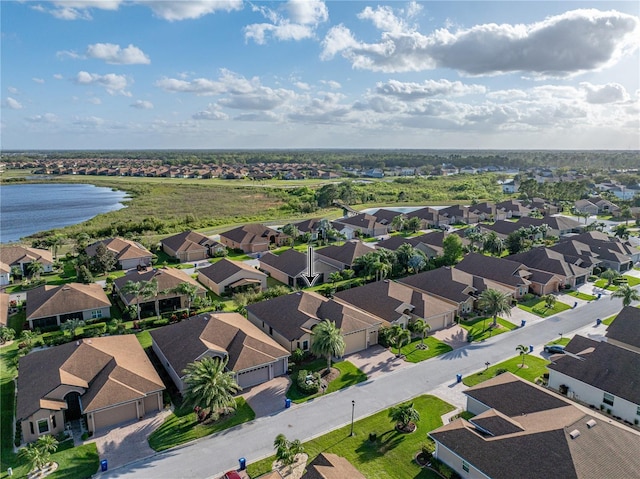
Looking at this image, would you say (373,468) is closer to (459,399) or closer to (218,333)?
(459,399)

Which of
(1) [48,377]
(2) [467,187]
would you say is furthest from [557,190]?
(1) [48,377]

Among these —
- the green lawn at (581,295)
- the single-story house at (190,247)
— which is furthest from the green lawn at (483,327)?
the single-story house at (190,247)

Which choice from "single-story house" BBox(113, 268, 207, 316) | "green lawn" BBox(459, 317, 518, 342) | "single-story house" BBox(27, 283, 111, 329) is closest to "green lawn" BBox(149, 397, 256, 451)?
"single-story house" BBox(113, 268, 207, 316)

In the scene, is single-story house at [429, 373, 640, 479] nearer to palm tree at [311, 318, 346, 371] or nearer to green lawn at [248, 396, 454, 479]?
green lawn at [248, 396, 454, 479]

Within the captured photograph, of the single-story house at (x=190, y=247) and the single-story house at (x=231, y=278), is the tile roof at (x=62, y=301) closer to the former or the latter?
the single-story house at (x=231, y=278)

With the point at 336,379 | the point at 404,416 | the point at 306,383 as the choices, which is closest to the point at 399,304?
the point at 336,379
